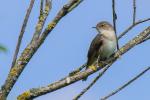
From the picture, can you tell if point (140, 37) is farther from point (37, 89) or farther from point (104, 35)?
point (104, 35)

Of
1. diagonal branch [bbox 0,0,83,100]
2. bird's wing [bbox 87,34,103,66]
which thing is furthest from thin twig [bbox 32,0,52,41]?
bird's wing [bbox 87,34,103,66]

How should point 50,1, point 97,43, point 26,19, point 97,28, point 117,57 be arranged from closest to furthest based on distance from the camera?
1. point 26,19
2. point 50,1
3. point 117,57
4. point 97,43
5. point 97,28

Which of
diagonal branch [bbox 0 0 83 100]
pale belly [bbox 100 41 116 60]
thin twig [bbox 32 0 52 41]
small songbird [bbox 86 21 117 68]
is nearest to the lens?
diagonal branch [bbox 0 0 83 100]

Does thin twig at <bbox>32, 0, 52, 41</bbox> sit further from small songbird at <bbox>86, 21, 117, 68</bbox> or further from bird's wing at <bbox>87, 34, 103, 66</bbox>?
bird's wing at <bbox>87, 34, 103, 66</bbox>

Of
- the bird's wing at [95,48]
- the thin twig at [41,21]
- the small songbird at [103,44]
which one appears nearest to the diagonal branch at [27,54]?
the thin twig at [41,21]

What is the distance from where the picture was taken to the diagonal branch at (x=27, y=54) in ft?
12.4

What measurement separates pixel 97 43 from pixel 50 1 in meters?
5.44

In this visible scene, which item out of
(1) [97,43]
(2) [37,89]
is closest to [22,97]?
(2) [37,89]

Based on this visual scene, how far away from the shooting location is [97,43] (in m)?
9.95

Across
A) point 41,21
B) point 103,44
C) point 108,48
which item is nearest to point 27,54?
point 41,21

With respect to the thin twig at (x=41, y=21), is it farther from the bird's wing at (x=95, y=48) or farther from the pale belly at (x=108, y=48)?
the bird's wing at (x=95, y=48)

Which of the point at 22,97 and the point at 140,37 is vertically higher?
the point at 140,37

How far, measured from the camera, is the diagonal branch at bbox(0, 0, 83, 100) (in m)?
3.79

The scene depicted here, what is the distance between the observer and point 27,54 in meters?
3.96
